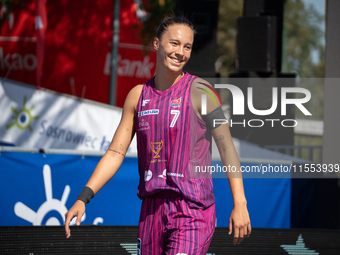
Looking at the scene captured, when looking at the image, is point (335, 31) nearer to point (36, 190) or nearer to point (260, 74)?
point (260, 74)

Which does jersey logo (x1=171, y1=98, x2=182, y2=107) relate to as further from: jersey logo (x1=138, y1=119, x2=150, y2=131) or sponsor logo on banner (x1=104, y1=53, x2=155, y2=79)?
sponsor logo on banner (x1=104, y1=53, x2=155, y2=79)

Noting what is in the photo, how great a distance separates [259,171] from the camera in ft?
17.4

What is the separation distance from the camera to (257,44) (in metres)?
7.11

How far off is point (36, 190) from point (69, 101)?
10.4 feet

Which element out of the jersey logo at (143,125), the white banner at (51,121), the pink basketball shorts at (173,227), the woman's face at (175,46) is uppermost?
the white banner at (51,121)

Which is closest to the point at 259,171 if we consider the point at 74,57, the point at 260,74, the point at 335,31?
the point at 335,31

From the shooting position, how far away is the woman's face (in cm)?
253

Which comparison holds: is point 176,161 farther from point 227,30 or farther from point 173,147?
point 227,30

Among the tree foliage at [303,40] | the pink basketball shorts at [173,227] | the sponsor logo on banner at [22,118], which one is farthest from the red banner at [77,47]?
the tree foliage at [303,40]

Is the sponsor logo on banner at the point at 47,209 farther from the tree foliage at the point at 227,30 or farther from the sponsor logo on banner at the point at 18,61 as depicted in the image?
the tree foliage at the point at 227,30

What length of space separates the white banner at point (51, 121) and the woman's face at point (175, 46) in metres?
4.69

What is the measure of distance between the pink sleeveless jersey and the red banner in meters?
10.5

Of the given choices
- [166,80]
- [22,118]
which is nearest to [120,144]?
[166,80]

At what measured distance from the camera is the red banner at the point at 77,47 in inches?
509
